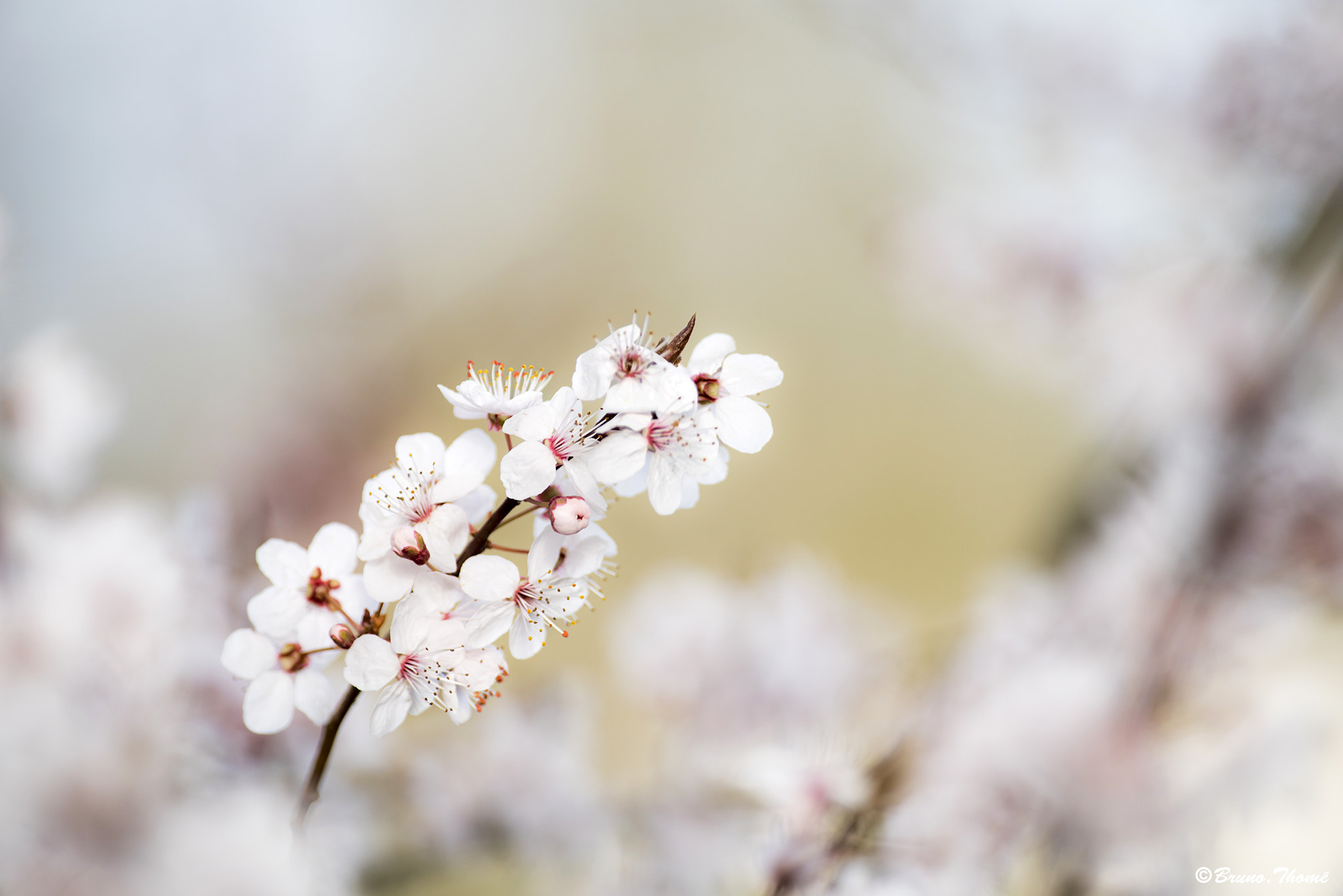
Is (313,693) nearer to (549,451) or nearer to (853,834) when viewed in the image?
(549,451)

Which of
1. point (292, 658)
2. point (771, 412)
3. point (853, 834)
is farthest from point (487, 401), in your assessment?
Answer: point (771, 412)

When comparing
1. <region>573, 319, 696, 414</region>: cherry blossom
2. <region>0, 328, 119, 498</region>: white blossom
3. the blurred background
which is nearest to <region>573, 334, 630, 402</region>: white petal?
<region>573, 319, 696, 414</region>: cherry blossom

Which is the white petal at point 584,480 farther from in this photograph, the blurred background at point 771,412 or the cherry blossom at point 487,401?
the blurred background at point 771,412

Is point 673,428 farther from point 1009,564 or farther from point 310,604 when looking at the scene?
point 1009,564

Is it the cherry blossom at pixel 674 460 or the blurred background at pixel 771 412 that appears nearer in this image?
the cherry blossom at pixel 674 460

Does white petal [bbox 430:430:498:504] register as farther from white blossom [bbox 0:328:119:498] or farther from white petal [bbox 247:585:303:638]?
white blossom [bbox 0:328:119:498]

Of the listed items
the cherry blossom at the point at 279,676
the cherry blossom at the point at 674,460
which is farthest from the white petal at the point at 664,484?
the cherry blossom at the point at 279,676
